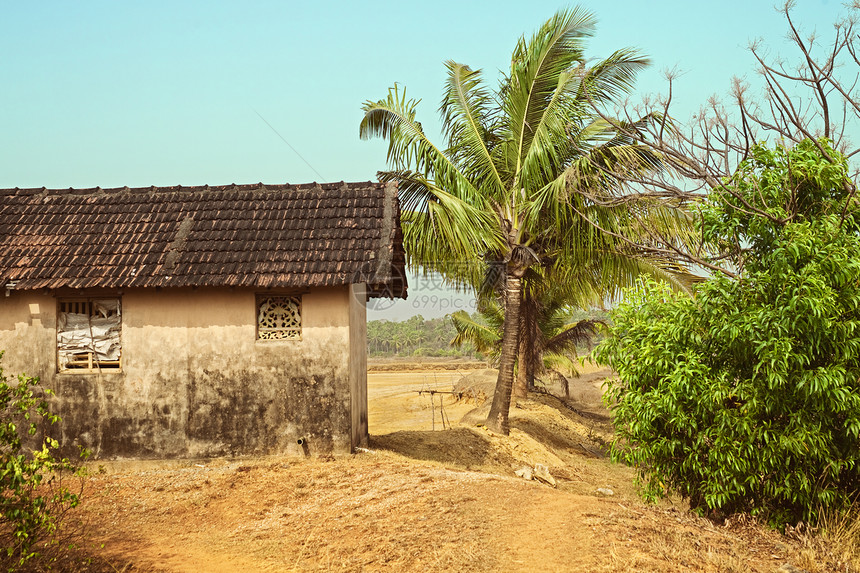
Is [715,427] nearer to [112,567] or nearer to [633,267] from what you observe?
[112,567]

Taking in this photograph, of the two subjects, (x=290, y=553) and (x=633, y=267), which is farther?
(x=633, y=267)

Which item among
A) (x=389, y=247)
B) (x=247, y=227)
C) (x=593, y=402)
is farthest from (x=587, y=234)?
(x=593, y=402)

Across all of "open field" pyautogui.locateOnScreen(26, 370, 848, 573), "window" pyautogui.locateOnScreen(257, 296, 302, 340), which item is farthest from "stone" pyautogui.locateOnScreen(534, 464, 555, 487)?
"window" pyautogui.locateOnScreen(257, 296, 302, 340)

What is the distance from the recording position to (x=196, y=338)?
1126 centimetres

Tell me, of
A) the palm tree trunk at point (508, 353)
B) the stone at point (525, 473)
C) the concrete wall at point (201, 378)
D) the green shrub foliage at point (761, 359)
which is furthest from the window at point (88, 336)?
the palm tree trunk at point (508, 353)

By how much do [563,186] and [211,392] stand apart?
24.1ft

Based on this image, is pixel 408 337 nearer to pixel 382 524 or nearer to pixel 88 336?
pixel 88 336

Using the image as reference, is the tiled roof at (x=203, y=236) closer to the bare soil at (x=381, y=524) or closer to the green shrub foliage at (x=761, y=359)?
→ the bare soil at (x=381, y=524)

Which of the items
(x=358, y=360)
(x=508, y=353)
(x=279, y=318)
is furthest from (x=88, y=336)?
(x=508, y=353)

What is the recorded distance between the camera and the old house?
437 inches

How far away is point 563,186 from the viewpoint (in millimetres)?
13523

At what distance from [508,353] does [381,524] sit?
808cm

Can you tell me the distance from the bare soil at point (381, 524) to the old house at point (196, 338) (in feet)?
1.92

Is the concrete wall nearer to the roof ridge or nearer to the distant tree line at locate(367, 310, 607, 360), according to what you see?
the roof ridge
